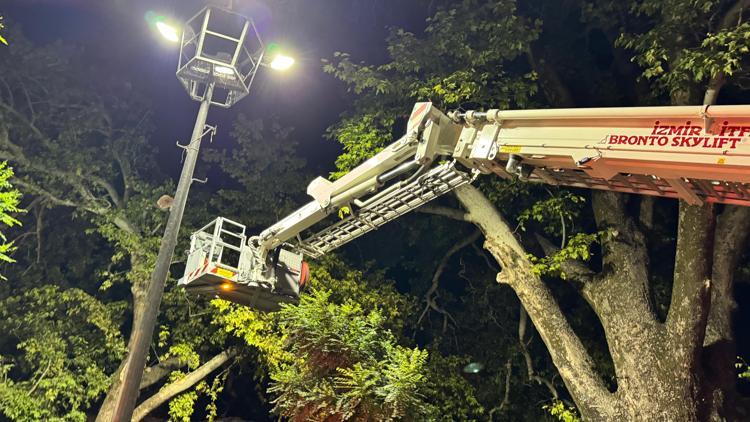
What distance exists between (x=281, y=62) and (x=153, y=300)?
165 inches

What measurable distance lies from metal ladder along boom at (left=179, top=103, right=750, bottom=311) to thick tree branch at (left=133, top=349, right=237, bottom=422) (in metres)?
→ 6.42

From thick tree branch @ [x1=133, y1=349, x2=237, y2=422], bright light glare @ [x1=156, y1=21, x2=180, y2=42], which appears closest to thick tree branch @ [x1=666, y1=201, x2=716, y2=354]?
bright light glare @ [x1=156, y1=21, x2=180, y2=42]

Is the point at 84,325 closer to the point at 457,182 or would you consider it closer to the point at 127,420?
the point at 127,420

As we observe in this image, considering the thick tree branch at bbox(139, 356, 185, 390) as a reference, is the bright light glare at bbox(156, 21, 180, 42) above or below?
above

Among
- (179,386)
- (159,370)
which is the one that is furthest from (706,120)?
(159,370)

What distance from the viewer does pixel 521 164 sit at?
5078mm

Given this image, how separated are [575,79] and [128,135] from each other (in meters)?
13.5

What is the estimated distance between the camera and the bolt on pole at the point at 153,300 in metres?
5.63

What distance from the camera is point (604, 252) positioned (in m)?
8.84

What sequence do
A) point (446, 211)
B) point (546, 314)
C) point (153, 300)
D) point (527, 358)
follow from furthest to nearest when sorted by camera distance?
point (527, 358)
point (446, 211)
point (546, 314)
point (153, 300)

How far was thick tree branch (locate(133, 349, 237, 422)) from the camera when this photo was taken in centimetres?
1235

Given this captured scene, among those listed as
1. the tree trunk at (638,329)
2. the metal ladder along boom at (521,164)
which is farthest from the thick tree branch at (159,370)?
the tree trunk at (638,329)

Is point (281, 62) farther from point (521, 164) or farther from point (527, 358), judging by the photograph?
point (527, 358)

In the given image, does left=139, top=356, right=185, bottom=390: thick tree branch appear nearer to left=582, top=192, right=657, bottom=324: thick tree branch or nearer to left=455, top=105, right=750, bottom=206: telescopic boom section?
left=582, top=192, right=657, bottom=324: thick tree branch
